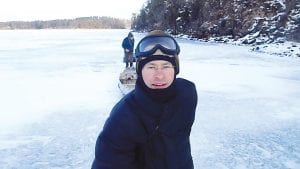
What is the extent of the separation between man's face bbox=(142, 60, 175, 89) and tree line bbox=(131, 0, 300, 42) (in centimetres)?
2932

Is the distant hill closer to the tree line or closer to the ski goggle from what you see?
the tree line

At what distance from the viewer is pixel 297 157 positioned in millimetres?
5250

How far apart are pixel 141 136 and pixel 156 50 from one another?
34 cm

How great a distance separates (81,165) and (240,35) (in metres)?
34.6

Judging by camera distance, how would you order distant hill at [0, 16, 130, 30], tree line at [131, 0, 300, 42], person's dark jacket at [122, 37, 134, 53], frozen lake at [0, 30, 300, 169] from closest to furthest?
frozen lake at [0, 30, 300, 169]
person's dark jacket at [122, 37, 134, 53]
tree line at [131, 0, 300, 42]
distant hill at [0, 16, 130, 30]

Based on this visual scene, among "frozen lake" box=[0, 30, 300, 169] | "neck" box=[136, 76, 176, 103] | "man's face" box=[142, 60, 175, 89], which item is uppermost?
"man's face" box=[142, 60, 175, 89]

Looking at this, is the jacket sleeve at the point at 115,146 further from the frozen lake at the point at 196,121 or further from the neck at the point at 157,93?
the frozen lake at the point at 196,121

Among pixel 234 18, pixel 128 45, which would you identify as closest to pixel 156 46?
pixel 128 45

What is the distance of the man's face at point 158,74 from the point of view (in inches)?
61.1

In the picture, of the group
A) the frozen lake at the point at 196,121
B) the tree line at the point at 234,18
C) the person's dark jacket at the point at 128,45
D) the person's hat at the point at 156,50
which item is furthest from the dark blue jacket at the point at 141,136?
the tree line at the point at 234,18

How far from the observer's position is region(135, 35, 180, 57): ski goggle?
1590mm

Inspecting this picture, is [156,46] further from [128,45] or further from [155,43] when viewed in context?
[128,45]

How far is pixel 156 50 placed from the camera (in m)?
1.59

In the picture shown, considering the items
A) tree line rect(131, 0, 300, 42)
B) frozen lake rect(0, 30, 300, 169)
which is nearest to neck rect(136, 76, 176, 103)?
frozen lake rect(0, 30, 300, 169)
